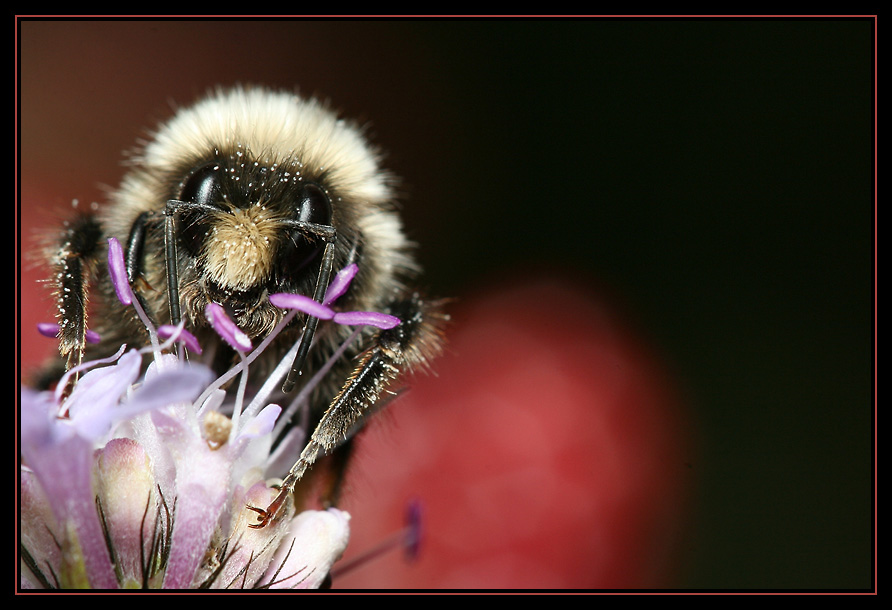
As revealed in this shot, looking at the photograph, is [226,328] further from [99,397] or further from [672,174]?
[672,174]

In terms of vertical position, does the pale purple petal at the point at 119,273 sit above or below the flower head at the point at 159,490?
above

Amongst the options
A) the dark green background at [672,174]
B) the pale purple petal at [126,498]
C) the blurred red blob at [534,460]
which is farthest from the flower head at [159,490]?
the dark green background at [672,174]

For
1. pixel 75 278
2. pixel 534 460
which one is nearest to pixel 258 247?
pixel 75 278

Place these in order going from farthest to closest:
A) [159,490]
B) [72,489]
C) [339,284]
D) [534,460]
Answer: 1. [534,460]
2. [339,284]
3. [159,490]
4. [72,489]

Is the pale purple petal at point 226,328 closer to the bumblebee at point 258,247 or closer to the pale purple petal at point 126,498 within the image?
the bumblebee at point 258,247

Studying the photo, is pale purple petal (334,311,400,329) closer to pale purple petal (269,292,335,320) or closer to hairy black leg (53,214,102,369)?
pale purple petal (269,292,335,320)

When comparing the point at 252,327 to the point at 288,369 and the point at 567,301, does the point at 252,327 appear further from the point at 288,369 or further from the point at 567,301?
the point at 567,301

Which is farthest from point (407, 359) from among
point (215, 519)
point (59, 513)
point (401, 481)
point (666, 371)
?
point (666, 371)
